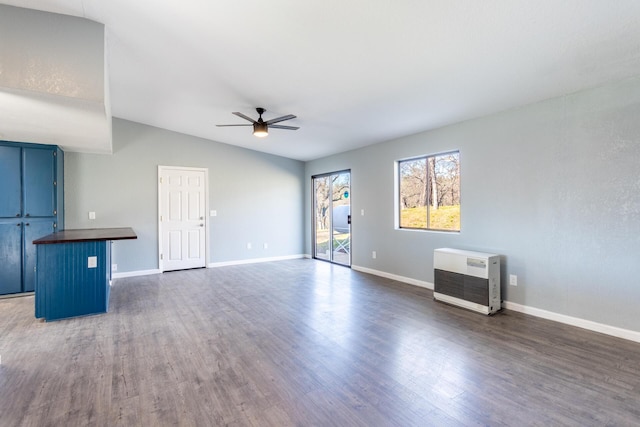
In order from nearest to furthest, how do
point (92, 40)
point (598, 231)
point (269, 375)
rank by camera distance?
1. point (269, 375)
2. point (92, 40)
3. point (598, 231)

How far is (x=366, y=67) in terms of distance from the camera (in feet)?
9.84

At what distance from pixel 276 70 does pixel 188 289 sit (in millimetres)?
3501

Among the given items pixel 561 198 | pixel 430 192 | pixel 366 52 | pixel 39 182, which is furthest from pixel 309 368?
pixel 39 182

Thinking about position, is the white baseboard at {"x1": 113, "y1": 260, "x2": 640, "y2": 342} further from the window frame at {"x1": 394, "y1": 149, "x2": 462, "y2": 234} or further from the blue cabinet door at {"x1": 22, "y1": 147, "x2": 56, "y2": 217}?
the blue cabinet door at {"x1": 22, "y1": 147, "x2": 56, "y2": 217}

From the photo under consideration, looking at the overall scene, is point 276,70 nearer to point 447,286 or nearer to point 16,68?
point 16,68

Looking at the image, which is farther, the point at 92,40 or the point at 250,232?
the point at 250,232

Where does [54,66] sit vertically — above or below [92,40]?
below

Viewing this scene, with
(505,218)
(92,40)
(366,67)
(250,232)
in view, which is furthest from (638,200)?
(250,232)

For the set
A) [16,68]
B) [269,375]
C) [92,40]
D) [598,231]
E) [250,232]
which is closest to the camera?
[269,375]

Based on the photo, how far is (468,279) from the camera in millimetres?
3752

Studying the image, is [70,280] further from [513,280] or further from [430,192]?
[513,280]

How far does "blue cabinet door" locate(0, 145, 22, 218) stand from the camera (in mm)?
4340

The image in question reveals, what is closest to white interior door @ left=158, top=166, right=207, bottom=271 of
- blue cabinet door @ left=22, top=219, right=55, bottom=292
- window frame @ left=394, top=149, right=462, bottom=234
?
blue cabinet door @ left=22, top=219, right=55, bottom=292

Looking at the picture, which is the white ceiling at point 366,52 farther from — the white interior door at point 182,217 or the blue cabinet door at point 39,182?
the white interior door at point 182,217
